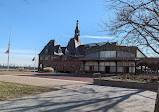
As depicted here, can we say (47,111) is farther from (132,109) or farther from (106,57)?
(106,57)

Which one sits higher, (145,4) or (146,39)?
(145,4)

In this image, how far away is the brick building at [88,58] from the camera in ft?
110

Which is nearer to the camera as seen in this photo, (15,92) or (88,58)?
(15,92)

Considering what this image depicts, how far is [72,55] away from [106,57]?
18.7 metres

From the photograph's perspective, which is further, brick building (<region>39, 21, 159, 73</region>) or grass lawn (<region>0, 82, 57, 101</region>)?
brick building (<region>39, 21, 159, 73</region>)

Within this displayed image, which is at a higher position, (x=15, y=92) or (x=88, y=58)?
(x=88, y=58)

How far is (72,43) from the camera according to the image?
2153 inches

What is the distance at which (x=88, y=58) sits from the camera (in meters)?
36.8

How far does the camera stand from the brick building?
1315 inches

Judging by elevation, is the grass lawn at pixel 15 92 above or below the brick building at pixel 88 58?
below

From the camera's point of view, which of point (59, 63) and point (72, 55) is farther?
point (72, 55)

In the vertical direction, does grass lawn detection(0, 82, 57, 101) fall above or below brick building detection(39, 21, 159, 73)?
below

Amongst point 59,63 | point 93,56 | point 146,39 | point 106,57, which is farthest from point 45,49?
point 146,39

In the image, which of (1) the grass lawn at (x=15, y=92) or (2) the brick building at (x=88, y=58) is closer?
(1) the grass lawn at (x=15, y=92)
